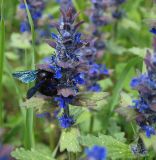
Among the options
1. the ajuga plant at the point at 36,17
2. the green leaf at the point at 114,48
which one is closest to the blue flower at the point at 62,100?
the ajuga plant at the point at 36,17

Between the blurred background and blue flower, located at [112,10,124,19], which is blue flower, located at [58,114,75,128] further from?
blue flower, located at [112,10,124,19]

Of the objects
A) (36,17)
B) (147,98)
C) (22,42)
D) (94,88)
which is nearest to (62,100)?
(147,98)

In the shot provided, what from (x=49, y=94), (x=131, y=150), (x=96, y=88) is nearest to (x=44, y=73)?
(x=49, y=94)

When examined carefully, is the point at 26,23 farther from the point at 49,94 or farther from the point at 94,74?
the point at 49,94

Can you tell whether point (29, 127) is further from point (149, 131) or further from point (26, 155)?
point (149, 131)

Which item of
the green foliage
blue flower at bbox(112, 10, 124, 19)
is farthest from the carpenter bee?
blue flower at bbox(112, 10, 124, 19)

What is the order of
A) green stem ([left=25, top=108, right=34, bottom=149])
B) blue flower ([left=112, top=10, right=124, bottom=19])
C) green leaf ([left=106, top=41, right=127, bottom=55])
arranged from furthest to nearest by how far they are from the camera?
blue flower ([left=112, top=10, right=124, bottom=19]) < green leaf ([left=106, top=41, right=127, bottom=55]) < green stem ([left=25, top=108, right=34, bottom=149])
